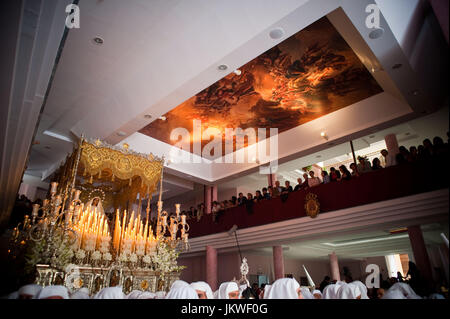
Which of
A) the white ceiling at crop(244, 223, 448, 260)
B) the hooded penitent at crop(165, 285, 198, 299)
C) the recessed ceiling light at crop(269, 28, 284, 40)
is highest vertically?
the recessed ceiling light at crop(269, 28, 284, 40)

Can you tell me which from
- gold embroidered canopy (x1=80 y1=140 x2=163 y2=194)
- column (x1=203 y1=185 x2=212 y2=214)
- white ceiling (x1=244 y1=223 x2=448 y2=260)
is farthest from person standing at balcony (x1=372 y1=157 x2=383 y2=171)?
column (x1=203 y1=185 x2=212 y2=214)

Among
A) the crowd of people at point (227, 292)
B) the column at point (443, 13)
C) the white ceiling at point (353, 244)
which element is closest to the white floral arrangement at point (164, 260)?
the crowd of people at point (227, 292)

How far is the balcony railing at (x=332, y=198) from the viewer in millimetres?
7496

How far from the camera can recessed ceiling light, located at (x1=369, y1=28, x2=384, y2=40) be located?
6.04m

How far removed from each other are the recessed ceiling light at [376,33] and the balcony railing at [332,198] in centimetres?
282

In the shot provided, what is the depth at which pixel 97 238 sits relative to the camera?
6.58 metres

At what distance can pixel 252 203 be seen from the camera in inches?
453

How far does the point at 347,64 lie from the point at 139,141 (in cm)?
807

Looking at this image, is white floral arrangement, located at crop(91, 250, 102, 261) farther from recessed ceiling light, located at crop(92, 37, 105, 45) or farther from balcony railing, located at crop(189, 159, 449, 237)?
balcony railing, located at crop(189, 159, 449, 237)

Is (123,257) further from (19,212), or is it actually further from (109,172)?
(19,212)

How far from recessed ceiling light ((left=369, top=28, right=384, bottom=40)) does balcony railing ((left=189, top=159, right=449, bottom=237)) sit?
9.24 ft
